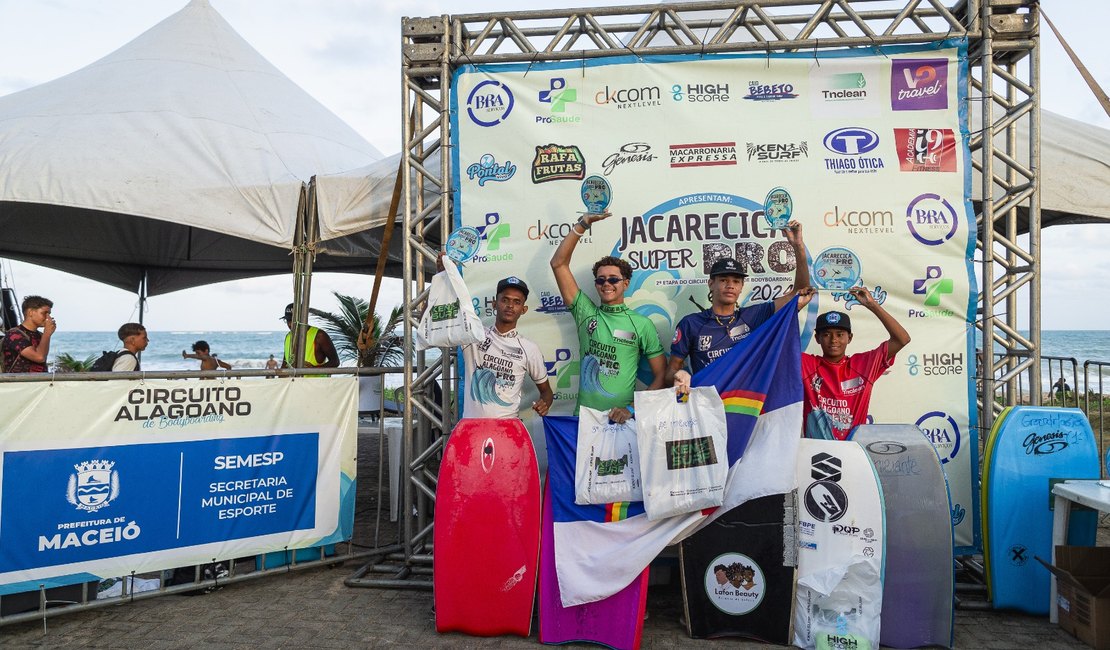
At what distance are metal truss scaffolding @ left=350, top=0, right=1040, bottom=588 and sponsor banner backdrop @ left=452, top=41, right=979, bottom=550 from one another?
0.13 m

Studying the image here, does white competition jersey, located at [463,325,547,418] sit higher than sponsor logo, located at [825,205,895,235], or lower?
lower

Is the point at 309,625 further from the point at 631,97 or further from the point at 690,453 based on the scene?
the point at 631,97

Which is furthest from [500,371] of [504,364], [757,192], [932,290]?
[932,290]

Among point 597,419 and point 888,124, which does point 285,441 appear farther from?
point 888,124

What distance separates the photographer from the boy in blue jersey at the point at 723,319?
4.26 meters

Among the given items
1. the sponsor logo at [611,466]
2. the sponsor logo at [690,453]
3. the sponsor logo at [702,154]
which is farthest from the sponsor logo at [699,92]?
the sponsor logo at [611,466]

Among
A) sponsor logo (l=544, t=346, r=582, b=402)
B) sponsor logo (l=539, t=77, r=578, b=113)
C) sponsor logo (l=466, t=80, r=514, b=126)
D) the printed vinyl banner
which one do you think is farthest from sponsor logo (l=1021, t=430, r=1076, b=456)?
the printed vinyl banner

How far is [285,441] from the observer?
4.75 metres

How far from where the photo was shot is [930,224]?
492 centimetres

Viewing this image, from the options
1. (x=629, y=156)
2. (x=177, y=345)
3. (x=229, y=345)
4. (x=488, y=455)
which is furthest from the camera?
(x=177, y=345)

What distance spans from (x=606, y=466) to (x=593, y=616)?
2.59 feet

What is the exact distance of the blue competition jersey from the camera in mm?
4273

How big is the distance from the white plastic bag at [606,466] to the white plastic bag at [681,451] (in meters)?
0.14

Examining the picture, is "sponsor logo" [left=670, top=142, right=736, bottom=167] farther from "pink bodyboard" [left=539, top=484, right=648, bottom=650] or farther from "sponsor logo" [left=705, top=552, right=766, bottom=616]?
"pink bodyboard" [left=539, top=484, right=648, bottom=650]
